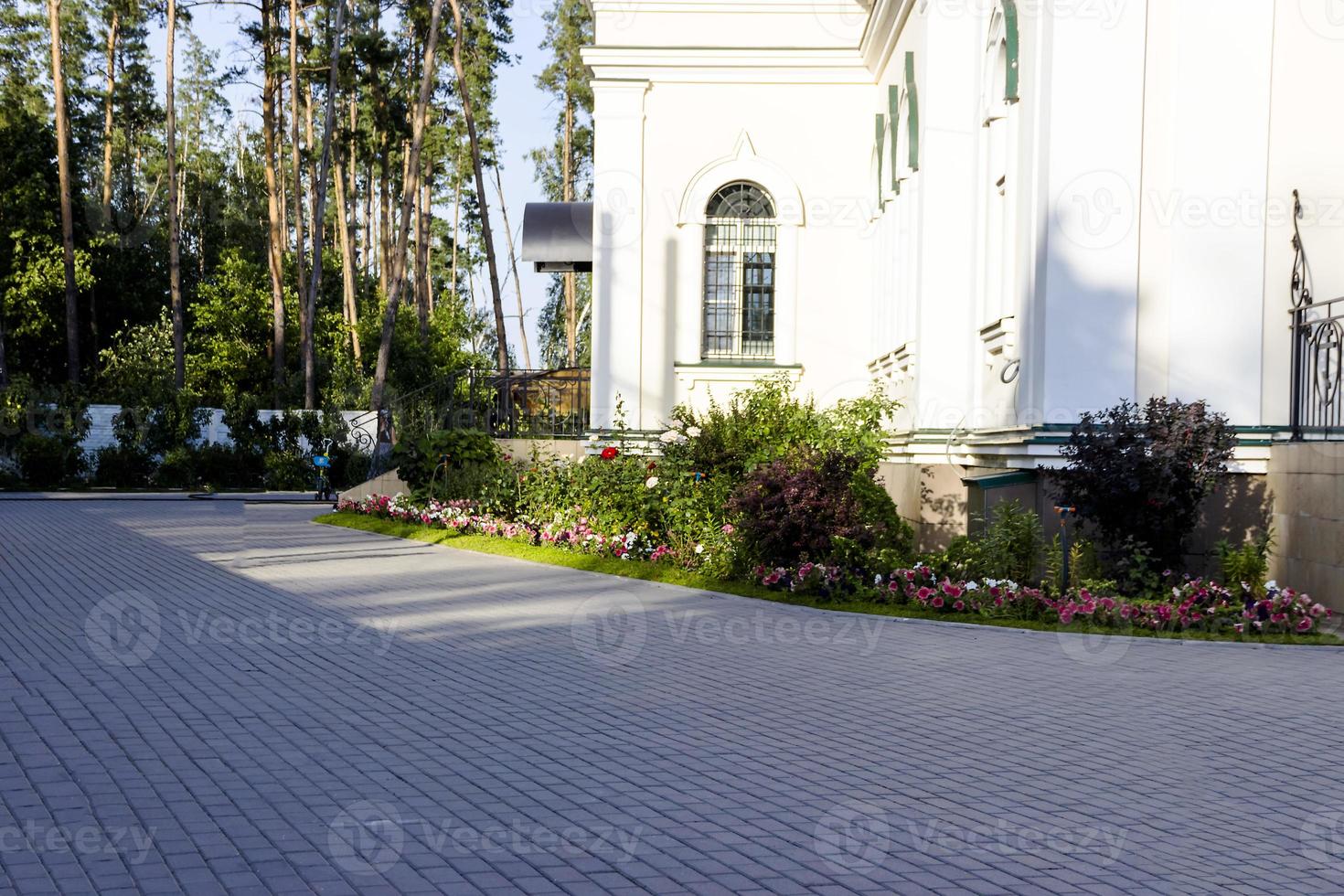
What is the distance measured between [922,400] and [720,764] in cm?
973

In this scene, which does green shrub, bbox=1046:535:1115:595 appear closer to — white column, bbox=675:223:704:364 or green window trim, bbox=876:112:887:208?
green window trim, bbox=876:112:887:208

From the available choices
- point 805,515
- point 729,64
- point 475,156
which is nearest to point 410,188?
point 475,156

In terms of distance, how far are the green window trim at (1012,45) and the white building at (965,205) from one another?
0.07ft

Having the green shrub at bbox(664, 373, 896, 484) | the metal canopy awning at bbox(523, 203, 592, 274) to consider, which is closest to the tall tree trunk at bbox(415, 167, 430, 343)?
the metal canopy awning at bbox(523, 203, 592, 274)

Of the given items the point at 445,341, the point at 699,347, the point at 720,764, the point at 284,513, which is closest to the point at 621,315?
the point at 699,347

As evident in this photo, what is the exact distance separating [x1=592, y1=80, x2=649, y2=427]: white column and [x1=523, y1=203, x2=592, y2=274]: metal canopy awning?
146 inches

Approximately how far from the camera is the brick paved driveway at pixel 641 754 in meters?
4.76

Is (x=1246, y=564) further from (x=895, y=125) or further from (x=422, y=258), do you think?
(x=422, y=258)

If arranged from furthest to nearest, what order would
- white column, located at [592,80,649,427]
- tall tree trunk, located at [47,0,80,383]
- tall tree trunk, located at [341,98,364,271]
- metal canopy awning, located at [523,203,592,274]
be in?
tall tree trunk, located at [341,98,364,271] → tall tree trunk, located at [47,0,80,383] → metal canopy awning, located at [523,203,592,274] → white column, located at [592,80,649,427]

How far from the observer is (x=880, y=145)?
62.1ft

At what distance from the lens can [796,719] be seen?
725cm

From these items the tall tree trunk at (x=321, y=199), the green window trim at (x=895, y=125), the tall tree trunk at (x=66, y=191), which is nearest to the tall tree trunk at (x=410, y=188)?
the tall tree trunk at (x=321, y=199)

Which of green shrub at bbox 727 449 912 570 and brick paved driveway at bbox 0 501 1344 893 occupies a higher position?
green shrub at bbox 727 449 912 570

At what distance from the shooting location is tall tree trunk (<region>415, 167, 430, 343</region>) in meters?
47.0
